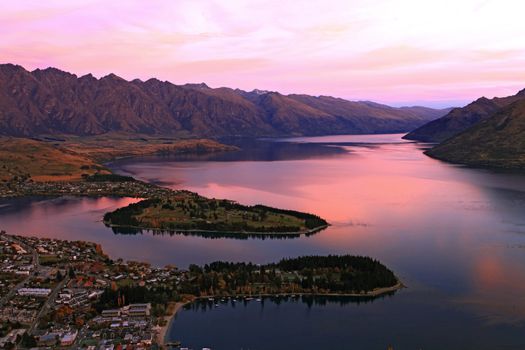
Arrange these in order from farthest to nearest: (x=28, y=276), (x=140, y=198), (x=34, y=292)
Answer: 1. (x=140, y=198)
2. (x=28, y=276)
3. (x=34, y=292)

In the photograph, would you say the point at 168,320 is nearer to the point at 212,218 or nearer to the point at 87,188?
the point at 212,218

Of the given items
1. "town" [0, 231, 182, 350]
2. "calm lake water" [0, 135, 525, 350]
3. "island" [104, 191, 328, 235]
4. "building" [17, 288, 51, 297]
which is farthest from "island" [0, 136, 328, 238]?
"building" [17, 288, 51, 297]

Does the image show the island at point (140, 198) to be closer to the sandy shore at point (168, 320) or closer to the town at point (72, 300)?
the town at point (72, 300)

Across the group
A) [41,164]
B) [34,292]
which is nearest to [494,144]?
[41,164]

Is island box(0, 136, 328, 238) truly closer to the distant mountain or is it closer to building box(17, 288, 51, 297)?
building box(17, 288, 51, 297)

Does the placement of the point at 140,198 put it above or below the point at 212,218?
below

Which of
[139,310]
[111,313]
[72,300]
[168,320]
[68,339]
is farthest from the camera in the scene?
[72,300]
